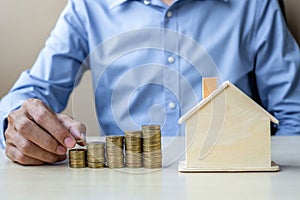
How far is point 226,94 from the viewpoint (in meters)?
0.83

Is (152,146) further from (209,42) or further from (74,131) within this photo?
(209,42)

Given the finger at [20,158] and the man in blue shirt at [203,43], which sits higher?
the man in blue shirt at [203,43]

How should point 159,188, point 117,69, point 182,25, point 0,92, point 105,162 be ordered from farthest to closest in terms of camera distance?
1. point 0,92
2. point 182,25
3. point 117,69
4. point 105,162
5. point 159,188

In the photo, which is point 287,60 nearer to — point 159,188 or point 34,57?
point 159,188

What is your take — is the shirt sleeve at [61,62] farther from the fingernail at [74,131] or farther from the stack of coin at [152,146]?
the stack of coin at [152,146]

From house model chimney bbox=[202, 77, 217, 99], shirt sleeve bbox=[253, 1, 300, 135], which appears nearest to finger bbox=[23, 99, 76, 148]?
house model chimney bbox=[202, 77, 217, 99]

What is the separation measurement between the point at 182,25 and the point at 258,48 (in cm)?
20

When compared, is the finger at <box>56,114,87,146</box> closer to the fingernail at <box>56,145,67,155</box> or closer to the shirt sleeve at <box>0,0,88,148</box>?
the fingernail at <box>56,145,67,155</box>

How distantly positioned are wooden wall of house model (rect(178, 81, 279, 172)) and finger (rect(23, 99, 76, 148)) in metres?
0.20

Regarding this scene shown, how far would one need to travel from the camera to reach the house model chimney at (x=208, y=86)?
33.5 inches

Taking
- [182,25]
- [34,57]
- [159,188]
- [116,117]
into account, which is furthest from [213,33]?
[34,57]

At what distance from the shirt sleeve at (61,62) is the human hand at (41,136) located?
0.41 meters

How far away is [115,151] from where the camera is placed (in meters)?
0.88

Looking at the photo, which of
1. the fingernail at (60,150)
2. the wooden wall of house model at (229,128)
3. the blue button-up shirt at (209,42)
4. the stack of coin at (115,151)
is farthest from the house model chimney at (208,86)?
the blue button-up shirt at (209,42)
